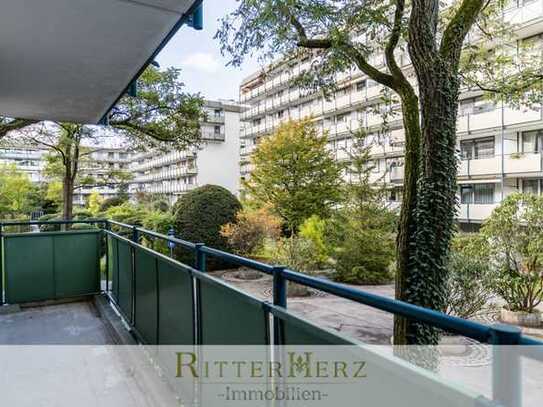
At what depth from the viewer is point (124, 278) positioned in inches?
146

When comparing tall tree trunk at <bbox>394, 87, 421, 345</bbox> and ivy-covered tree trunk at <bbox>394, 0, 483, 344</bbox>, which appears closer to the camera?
ivy-covered tree trunk at <bbox>394, 0, 483, 344</bbox>

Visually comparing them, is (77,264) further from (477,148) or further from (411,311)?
(477,148)

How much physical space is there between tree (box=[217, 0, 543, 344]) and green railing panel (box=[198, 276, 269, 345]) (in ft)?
10.9

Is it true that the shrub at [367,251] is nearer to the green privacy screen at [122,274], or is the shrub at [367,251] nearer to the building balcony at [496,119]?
the building balcony at [496,119]

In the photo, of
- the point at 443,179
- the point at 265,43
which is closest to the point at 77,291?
the point at 265,43

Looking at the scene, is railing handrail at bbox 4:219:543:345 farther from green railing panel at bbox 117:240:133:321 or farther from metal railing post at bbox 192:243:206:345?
green railing panel at bbox 117:240:133:321

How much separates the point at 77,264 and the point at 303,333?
424 centimetres

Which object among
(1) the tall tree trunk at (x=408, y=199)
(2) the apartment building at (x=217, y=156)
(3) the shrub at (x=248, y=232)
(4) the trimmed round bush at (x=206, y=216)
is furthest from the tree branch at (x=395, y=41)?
(2) the apartment building at (x=217, y=156)

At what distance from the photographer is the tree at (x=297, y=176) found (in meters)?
15.4

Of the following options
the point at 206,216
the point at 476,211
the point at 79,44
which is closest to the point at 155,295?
the point at 79,44

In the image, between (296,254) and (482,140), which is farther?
(482,140)

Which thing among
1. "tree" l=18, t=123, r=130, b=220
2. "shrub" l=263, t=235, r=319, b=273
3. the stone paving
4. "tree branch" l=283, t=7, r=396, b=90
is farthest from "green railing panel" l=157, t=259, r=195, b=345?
"tree" l=18, t=123, r=130, b=220

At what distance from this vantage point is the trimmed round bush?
11.6 metres

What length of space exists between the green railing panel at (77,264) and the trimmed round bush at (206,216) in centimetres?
657
